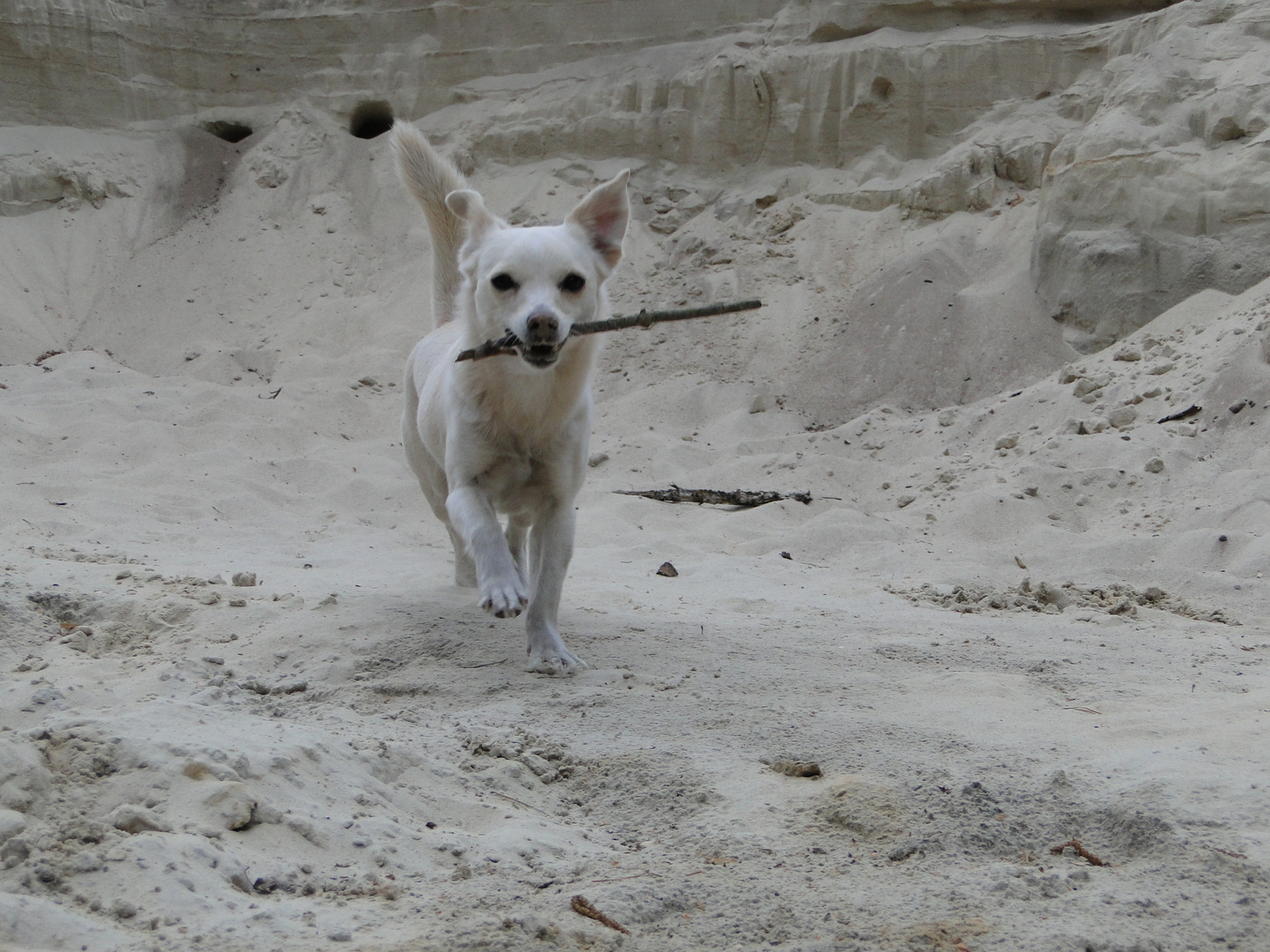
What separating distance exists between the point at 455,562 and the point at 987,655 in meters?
2.28

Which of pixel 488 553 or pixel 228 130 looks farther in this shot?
pixel 228 130

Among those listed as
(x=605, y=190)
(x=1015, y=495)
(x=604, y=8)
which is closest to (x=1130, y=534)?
(x=1015, y=495)

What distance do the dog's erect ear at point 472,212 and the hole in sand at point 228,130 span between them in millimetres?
8650

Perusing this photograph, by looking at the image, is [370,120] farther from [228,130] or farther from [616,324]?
[616,324]

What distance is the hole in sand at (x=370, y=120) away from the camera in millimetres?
11711

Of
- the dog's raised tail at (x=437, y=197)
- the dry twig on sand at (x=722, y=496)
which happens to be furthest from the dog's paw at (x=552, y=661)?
→ the dry twig on sand at (x=722, y=496)

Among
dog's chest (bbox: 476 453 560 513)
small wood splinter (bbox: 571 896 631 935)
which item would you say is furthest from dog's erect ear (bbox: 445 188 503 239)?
small wood splinter (bbox: 571 896 631 935)

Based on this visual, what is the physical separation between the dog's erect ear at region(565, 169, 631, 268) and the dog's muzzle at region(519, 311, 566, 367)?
67 cm

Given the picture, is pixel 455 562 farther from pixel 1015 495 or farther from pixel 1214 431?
pixel 1214 431

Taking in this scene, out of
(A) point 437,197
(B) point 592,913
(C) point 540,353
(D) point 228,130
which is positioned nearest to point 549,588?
(C) point 540,353

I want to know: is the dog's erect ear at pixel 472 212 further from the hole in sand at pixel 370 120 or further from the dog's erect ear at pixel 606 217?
the hole in sand at pixel 370 120

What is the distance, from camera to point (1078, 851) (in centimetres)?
228

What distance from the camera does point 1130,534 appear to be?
17.9ft

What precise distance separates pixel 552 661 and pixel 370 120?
9.67 m
